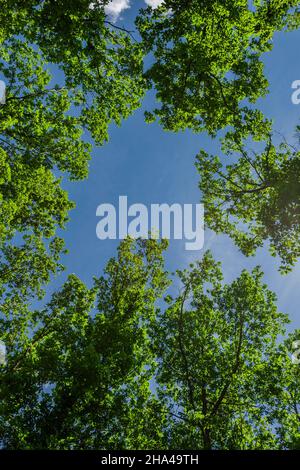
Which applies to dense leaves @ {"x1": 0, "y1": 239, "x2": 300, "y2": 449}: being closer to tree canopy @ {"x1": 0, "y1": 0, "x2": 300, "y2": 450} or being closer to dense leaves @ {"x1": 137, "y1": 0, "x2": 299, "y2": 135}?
tree canopy @ {"x1": 0, "y1": 0, "x2": 300, "y2": 450}

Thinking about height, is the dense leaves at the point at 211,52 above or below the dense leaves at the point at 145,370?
above

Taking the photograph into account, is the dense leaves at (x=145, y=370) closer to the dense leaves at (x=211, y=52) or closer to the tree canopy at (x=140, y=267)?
the tree canopy at (x=140, y=267)

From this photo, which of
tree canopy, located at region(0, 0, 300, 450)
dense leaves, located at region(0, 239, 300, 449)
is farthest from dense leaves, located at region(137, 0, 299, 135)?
dense leaves, located at region(0, 239, 300, 449)

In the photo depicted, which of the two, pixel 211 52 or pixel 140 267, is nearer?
pixel 211 52

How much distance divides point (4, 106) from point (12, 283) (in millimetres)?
9847

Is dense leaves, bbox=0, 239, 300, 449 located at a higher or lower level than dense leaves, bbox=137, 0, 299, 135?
lower

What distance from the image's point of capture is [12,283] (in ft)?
69.5

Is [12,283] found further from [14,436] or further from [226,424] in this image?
[226,424]

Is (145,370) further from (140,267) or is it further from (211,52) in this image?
(211,52)

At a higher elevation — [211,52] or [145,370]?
[211,52]

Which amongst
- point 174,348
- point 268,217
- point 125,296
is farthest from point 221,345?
point 268,217

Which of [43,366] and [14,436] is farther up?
[43,366]

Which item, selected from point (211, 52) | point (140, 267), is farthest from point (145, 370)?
point (211, 52)

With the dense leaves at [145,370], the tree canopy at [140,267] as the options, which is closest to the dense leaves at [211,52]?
the tree canopy at [140,267]
